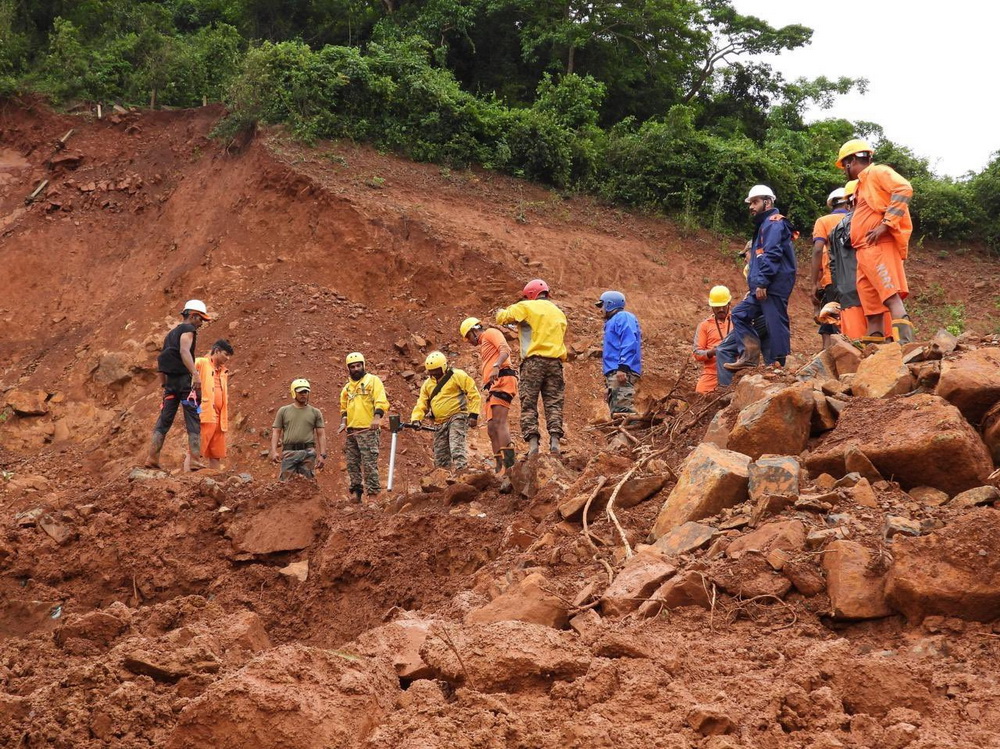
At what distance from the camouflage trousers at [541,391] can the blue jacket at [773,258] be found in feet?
6.17

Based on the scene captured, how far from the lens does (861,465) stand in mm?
Answer: 5016

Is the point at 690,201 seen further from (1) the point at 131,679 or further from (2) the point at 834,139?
(1) the point at 131,679

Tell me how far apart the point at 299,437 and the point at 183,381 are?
119 centimetres

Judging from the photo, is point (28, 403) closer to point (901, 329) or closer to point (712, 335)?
point (712, 335)

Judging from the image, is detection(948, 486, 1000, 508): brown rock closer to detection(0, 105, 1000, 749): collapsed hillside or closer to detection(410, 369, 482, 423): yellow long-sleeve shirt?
detection(0, 105, 1000, 749): collapsed hillside

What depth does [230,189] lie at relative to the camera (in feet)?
57.9

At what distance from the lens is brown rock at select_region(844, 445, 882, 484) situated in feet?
16.3

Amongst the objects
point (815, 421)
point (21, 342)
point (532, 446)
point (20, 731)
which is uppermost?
point (815, 421)

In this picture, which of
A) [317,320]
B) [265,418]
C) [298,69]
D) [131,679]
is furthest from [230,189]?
[131,679]

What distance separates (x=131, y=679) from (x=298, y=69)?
52.5 ft

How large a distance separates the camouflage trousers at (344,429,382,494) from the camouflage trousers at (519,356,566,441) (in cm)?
183

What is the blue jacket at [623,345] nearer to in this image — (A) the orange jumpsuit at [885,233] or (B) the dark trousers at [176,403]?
(A) the orange jumpsuit at [885,233]

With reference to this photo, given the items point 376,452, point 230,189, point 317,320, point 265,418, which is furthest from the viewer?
point 230,189

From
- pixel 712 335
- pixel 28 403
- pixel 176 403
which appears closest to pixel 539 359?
pixel 712 335
